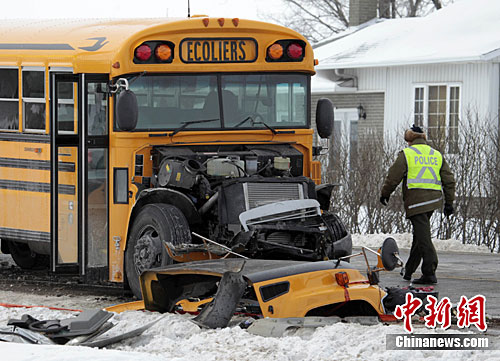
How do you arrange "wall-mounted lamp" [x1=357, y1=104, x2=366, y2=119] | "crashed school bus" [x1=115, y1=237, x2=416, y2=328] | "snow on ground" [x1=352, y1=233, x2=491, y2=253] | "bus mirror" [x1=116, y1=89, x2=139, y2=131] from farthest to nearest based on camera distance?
"wall-mounted lamp" [x1=357, y1=104, x2=366, y2=119] < "snow on ground" [x1=352, y1=233, x2=491, y2=253] < "bus mirror" [x1=116, y1=89, x2=139, y2=131] < "crashed school bus" [x1=115, y1=237, x2=416, y2=328]

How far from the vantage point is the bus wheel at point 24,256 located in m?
12.3

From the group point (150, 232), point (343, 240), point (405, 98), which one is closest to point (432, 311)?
point (343, 240)

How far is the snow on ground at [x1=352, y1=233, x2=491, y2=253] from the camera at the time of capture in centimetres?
1562

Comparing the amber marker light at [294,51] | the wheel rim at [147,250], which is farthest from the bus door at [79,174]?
the amber marker light at [294,51]

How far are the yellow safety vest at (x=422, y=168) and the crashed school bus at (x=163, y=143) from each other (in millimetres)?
1004

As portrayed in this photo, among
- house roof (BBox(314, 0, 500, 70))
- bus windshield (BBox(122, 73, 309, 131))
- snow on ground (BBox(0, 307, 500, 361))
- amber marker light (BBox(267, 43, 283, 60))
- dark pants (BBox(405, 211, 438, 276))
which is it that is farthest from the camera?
house roof (BBox(314, 0, 500, 70))

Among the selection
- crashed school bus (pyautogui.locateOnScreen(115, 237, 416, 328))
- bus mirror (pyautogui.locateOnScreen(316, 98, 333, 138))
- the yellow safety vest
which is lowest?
crashed school bus (pyautogui.locateOnScreen(115, 237, 416, 328))

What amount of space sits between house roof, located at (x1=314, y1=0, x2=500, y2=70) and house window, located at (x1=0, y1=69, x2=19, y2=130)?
13.8 meters

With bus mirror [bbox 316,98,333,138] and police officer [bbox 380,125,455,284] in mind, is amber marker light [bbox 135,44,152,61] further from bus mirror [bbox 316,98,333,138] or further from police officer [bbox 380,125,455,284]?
police officer [bbox 380,125,455,284]

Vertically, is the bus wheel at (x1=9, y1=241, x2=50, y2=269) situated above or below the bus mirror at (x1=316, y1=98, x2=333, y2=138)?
below

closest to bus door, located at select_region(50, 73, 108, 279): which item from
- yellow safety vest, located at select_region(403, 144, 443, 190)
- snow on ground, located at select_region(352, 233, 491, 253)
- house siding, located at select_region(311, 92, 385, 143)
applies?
yellow safety vest, located at select_region(403, 144, 443, 190)

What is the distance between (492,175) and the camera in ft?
53.8

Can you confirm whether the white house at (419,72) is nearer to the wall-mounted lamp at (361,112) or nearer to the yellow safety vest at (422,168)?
the wall-mounted lamp at (361,112)

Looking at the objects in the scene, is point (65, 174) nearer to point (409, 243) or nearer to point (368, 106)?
point (409, 243)
